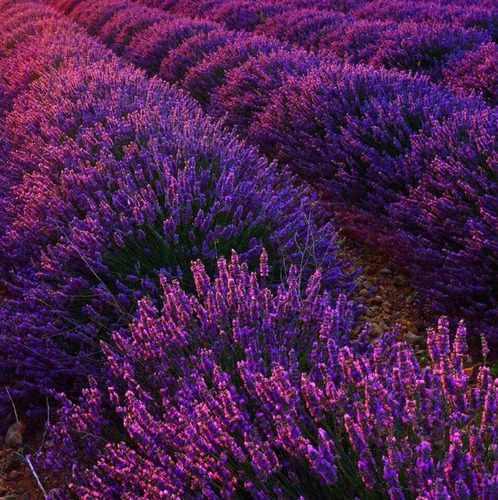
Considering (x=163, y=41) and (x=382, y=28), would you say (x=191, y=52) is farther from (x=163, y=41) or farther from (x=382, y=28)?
(x=382, y=28)

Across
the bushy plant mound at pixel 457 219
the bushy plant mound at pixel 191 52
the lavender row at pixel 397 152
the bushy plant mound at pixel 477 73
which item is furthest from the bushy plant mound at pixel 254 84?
the bushy plant mound at pixel 457 219

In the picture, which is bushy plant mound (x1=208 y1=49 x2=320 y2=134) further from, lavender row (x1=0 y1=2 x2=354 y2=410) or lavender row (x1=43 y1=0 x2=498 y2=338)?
lavender row (x1=0 y1=2 x2=354 y2=410)

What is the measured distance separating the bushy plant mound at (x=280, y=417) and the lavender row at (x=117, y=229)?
366mm

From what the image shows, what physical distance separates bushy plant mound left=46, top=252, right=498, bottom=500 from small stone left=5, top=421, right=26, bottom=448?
0.45m

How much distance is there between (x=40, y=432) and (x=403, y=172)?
83.5 inches

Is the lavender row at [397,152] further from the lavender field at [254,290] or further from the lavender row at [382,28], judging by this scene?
the lavender row at [382,28]

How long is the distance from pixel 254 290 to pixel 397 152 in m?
1.78

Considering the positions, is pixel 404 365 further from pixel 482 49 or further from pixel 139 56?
pixel 139 56

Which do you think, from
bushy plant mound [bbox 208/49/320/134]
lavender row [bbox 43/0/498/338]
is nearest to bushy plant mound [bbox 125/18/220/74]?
lavender row [bbox 43/0/498/338]

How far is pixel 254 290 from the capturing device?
1.97 metres

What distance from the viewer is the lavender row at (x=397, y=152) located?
260 cm

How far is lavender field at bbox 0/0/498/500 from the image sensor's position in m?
1.39

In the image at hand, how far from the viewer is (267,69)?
4.93 m

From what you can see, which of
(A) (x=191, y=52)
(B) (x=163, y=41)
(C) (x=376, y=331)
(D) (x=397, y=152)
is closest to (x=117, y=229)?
(C) (x=376, y=331)
